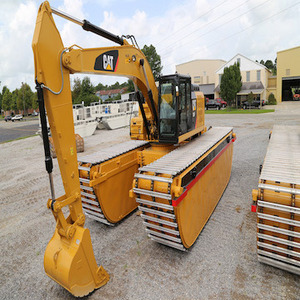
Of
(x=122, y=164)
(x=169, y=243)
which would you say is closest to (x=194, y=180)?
(x=169, y=243)

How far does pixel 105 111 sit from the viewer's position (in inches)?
890

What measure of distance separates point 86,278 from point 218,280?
6.75ft

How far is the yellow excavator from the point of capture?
3.34 m

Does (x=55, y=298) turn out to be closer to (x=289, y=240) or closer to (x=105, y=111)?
(x=289, y=240)

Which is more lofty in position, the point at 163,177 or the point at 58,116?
the point at 58,116

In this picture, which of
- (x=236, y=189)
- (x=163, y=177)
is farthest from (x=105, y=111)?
(x=163, y=177)

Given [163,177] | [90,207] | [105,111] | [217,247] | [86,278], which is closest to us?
[86,278]

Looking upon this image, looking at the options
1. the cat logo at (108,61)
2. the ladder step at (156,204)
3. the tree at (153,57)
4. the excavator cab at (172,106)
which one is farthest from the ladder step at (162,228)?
the tree at (153,57)

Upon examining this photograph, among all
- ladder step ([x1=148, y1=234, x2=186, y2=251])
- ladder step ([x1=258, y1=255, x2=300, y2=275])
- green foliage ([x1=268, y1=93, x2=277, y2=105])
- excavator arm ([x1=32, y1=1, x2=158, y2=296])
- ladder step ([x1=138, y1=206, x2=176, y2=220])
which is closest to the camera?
excavator arm ([x1=32, y1=1, x2=158, y2=296])

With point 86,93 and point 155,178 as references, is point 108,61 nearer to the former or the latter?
point 155,178

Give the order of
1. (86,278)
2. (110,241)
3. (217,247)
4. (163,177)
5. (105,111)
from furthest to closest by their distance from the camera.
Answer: (105,111) → (110,241) → (217,247) → (163,177) → (86,278)

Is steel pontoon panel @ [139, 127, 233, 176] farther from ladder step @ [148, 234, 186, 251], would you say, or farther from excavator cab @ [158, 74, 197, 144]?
ladder step @ [148, 234, 186, 251]

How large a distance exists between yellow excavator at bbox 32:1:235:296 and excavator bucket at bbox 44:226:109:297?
0.01m

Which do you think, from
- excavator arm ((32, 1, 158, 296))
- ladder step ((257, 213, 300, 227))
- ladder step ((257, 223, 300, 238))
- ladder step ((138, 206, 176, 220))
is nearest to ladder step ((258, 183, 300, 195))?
ladder step ((257, 213, 300, 227))
